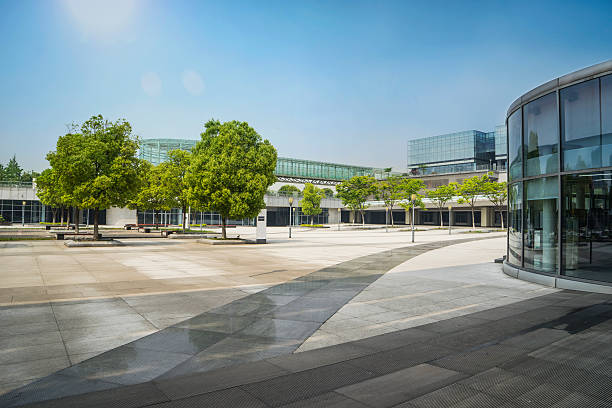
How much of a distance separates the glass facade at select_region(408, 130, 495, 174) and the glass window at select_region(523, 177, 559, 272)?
304ft

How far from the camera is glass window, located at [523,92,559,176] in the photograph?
12.2 meters

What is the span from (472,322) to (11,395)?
23.5ft

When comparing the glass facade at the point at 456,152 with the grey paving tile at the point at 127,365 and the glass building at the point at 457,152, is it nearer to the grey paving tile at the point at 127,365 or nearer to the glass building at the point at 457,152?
the glass building at the point at 457,152

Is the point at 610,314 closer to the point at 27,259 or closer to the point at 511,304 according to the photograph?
the point at 511,304

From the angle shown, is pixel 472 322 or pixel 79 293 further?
pixel 79 293

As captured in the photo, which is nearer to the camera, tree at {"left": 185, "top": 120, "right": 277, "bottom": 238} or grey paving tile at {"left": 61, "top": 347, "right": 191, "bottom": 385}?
grey paving tile at {"left": 61, "top": 347, "right": 191, "bottom": 385}

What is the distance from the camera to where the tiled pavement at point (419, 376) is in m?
4.44

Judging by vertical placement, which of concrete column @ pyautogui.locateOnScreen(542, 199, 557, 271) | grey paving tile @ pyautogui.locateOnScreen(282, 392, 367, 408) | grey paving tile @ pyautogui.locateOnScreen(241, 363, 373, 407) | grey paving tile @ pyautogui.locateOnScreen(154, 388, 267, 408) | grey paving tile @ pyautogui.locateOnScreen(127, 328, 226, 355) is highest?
concrete column @ pyautogui.locateOnScreen(542, 199, 557, 271)

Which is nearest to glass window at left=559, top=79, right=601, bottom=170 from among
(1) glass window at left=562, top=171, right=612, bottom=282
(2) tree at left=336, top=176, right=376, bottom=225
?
(1) glass window at left=562, top=171, right=612, bottom=282

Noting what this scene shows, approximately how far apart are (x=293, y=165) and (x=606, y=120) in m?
96.5

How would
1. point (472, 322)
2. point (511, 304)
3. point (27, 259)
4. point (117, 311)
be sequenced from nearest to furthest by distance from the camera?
point (472, 322), point (117, 311), point (511, 304), point (27, 259)

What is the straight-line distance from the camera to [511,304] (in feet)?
31.4

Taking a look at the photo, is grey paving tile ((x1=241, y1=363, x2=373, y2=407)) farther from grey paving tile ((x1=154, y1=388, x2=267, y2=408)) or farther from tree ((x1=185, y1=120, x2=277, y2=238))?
tree ((x1=185, y1=120, x2=277, y2=238))

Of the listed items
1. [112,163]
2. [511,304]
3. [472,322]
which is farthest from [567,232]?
[112,163]
